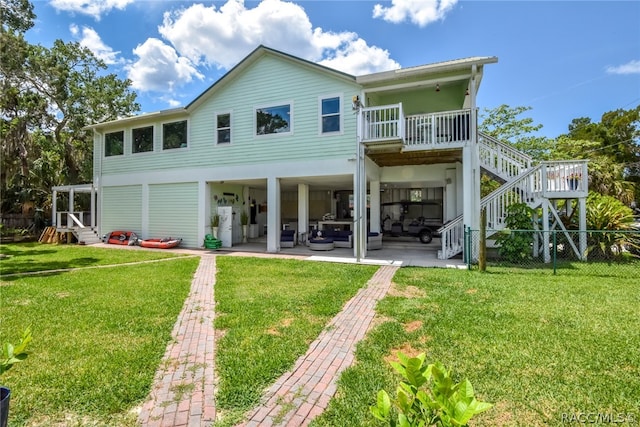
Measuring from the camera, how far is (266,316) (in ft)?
15.9

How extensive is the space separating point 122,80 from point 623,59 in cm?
3325

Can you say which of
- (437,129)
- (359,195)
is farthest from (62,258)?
(437,129)

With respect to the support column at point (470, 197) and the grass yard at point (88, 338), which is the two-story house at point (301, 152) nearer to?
the support column at point (470, 197)

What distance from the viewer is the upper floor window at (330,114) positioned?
35.8ft

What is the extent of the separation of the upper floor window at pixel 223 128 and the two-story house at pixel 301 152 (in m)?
0.05

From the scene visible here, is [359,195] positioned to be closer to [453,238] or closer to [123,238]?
[453,238]

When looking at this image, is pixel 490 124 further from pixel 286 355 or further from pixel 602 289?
pixel 286 355

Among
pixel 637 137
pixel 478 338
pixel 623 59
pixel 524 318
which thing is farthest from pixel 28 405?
pixel 637 137

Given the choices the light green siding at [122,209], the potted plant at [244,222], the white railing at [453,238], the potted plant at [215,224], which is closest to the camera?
the white railing at [453,238]

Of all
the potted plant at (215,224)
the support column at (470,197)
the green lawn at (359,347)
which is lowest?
the green lawn at (359,347)

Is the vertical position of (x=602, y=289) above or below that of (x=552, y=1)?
below

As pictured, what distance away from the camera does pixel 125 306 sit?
17.6 feet

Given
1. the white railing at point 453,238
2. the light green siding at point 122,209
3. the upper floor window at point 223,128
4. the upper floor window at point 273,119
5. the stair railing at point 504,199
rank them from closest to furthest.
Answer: the stair railing at point 504,199
the white railing at point 453,238
the upper floor window at point 273,119
the upper floor window at point 223,128
the light green siding at point 122,209

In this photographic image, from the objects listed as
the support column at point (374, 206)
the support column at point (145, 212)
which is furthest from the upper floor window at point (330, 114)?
the support column at point (145, 212)
